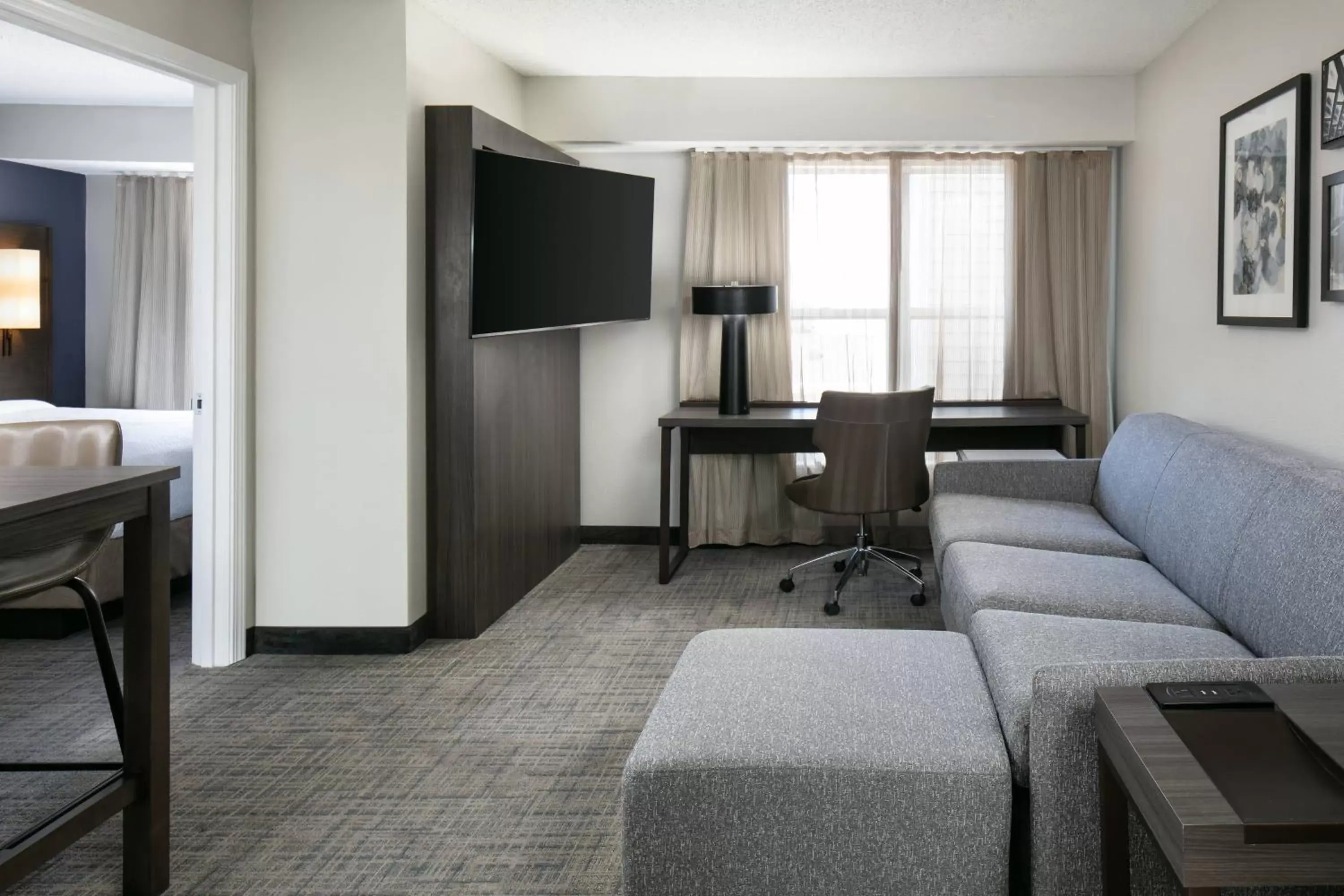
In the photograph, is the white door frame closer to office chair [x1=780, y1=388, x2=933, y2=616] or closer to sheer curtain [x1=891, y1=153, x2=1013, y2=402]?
office chair [x1=780, y1=388, x2=933, y2=616]

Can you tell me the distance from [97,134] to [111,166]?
343 millimetres

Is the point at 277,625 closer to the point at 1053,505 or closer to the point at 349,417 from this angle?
the point at 349,417

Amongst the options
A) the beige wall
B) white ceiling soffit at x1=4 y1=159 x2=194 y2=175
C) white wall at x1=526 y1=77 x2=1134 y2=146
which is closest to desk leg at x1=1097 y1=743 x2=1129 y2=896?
the beige wall

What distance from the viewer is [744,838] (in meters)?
2.05

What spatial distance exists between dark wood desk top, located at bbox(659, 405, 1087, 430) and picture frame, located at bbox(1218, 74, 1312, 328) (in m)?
1.18

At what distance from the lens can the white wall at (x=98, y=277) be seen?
723 cm

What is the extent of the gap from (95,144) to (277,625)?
3777 millimetres

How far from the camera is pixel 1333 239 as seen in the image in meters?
3.31

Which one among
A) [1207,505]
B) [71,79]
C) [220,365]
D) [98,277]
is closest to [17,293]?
[98,277]

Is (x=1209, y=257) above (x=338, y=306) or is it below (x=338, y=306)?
above

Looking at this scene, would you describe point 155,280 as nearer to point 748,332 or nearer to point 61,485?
point 748,332

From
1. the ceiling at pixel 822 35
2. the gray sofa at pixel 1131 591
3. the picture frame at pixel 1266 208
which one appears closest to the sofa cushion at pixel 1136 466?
the gray sofa at pixel 1131 591

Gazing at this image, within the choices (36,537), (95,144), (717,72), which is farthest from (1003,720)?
(95,144)

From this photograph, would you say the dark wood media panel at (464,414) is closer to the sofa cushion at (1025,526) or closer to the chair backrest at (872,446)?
the chair backrest at (872,446)
